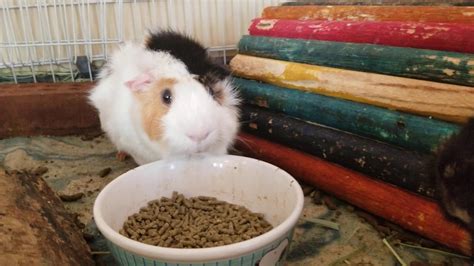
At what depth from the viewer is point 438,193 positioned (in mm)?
998

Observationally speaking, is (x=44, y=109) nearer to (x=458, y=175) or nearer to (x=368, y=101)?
(x=368, y=101)

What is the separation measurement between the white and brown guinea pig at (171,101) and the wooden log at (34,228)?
1.06 ft

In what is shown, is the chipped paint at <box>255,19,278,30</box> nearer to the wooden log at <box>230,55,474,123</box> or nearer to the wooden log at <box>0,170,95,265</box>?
the wooden log at <box>230,55,474,123</box>

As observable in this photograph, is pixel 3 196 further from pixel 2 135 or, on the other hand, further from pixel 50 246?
pixel 2 135

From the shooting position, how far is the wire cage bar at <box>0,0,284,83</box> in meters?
2.10

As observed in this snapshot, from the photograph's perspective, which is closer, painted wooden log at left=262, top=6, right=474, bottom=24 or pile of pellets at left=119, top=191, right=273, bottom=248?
pile of pellets at left=119, top=191, right=273, bottom=248

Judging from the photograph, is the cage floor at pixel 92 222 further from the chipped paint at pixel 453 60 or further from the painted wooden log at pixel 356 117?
the chipped paint at pixel 453 60

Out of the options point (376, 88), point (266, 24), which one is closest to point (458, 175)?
point (376, 88)

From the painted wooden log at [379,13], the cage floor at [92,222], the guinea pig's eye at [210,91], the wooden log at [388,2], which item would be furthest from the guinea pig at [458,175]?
the guinea pig's eye at [210,91]

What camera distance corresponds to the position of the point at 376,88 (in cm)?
126

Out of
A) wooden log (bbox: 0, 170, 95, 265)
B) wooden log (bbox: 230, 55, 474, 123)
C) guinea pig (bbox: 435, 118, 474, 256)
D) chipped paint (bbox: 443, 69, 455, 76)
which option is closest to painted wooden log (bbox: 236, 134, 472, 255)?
guinea pig (bbox: 435, 118, 474, 256)

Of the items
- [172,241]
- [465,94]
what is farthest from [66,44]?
[465,94]

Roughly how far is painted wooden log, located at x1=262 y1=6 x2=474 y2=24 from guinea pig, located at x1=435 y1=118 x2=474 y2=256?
38 centimetres

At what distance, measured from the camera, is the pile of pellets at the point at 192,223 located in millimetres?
1013
